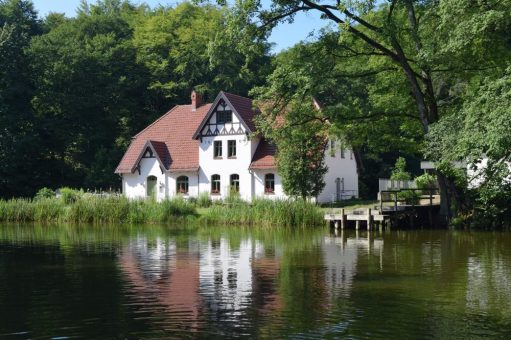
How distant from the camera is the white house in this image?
4297 cm

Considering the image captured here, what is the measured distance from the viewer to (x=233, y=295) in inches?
534

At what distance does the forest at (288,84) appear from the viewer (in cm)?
2520

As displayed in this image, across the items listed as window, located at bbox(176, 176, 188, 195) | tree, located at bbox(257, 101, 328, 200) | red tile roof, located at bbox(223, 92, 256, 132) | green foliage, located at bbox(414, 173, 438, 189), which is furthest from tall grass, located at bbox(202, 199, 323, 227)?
window, located at bbox(176, 176, 188, 195)

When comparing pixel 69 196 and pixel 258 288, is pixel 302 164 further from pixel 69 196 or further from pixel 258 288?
pixel 258 288

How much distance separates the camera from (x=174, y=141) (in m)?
47.3

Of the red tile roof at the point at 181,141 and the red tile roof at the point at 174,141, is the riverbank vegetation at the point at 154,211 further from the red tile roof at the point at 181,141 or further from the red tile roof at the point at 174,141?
the red tile roof at the point at 174,141

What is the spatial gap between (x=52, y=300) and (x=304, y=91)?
736 inches

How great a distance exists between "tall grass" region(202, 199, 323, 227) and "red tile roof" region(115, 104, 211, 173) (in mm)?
11918

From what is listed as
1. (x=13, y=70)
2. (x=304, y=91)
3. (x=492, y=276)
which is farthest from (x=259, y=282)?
(x=13, y=70)

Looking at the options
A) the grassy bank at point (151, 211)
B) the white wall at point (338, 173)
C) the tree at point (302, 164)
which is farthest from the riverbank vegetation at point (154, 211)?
the white wall at point (338, 173)

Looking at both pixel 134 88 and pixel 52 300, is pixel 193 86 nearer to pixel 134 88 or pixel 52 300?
pixel 134 88

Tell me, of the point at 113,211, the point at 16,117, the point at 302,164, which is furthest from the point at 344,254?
the point at 16,117

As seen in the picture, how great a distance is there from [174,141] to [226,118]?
5183 mm

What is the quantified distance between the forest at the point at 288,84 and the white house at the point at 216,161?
4.85 meters
